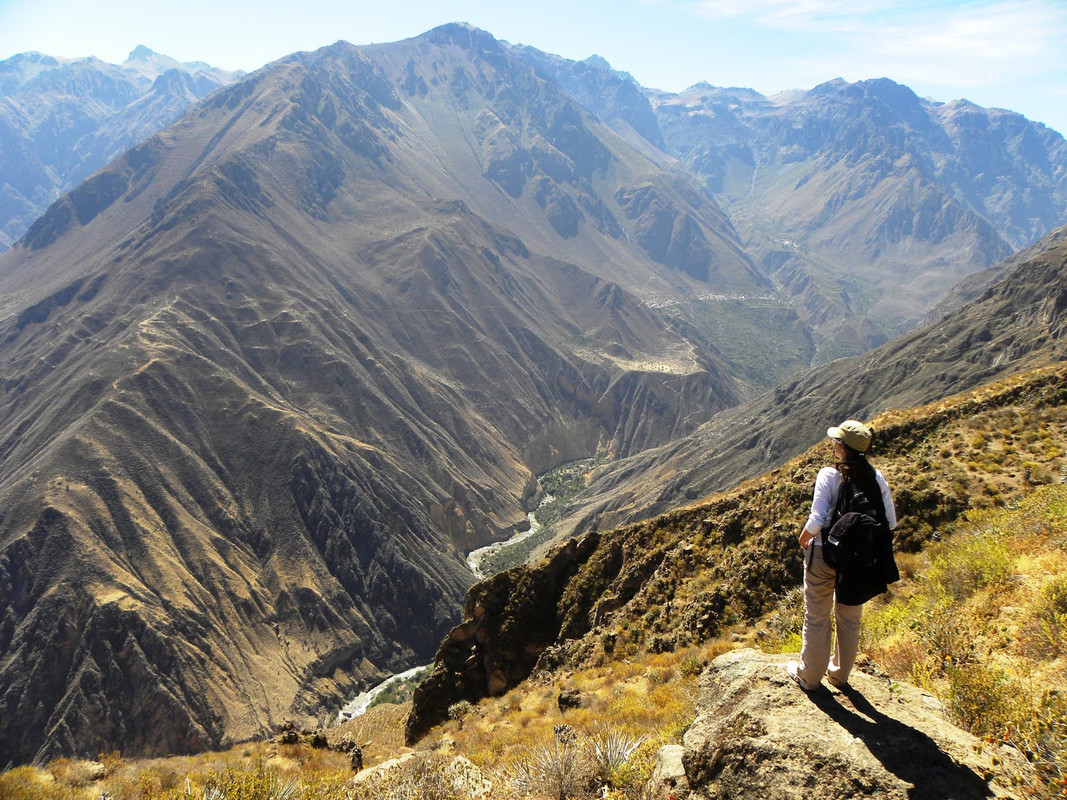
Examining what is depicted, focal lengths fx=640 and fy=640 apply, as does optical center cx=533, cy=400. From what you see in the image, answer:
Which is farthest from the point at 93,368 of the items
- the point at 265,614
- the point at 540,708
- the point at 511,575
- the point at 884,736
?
the point at 884,736

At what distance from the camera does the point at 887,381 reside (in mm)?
101875

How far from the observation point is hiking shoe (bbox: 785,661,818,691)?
7500 millimetres

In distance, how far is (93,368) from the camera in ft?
346

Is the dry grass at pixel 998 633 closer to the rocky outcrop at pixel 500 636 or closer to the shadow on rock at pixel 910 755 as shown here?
the shadow on rock at pixel 910 755

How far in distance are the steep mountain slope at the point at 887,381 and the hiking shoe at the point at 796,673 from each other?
267 ft

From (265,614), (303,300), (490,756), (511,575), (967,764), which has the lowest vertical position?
(265,614)

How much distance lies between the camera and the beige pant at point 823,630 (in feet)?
24.2

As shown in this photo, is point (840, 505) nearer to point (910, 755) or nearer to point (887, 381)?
point (910, 755)

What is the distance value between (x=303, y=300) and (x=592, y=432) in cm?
8622

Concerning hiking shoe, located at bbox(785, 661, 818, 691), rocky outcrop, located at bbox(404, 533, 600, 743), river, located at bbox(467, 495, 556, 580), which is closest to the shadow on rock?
hiking shoe, located at bbox(785, 661, 818, 691)

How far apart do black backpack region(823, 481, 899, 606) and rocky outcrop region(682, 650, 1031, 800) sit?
47.6 inches

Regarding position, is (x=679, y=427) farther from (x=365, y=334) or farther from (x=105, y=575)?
(x=105, y=575)

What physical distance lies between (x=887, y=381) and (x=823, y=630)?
108m

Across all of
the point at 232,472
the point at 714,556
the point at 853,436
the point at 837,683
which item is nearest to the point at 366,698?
the point at 232,472
